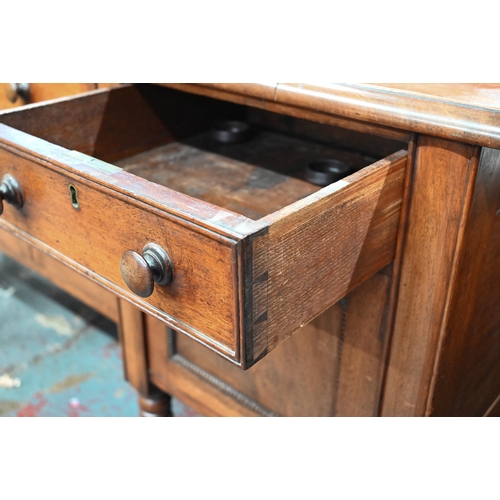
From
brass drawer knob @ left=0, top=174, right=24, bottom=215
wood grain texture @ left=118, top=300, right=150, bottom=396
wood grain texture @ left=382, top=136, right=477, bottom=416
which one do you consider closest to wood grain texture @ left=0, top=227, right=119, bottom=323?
wood grain texture @ left=118, top=300, right=150, bottom=396

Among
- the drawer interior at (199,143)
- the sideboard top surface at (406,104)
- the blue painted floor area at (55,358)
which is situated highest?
the sideboard top surface at (406,104)

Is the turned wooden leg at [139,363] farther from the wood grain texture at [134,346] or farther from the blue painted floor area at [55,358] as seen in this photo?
the blue painted floor area at [55,358]

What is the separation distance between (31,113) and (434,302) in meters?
0.54

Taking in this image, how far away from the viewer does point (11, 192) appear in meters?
0.77

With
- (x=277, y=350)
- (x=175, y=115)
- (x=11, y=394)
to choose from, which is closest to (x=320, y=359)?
(x=277, y=350)

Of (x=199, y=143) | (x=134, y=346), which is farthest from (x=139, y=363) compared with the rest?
(x=199, y=143)

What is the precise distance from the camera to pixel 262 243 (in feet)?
1.79

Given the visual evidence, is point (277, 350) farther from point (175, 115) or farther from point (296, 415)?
point (175, 115)

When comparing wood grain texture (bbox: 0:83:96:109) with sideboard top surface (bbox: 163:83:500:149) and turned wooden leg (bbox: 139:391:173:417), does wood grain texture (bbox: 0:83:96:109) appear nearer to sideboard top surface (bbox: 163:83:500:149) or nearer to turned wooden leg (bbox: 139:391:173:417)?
sideboard top surface (bbox: 163:83:500:149)

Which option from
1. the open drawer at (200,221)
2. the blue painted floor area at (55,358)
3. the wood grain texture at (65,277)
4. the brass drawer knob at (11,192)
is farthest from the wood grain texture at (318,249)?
the blue painted floor area at (55,358)

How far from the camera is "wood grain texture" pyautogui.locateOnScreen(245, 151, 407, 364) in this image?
0.57m

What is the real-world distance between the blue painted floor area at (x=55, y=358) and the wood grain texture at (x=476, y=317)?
654 millimetres

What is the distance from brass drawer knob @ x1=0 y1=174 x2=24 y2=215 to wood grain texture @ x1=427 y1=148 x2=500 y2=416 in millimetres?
503

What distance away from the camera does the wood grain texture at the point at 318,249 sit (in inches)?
22.3
